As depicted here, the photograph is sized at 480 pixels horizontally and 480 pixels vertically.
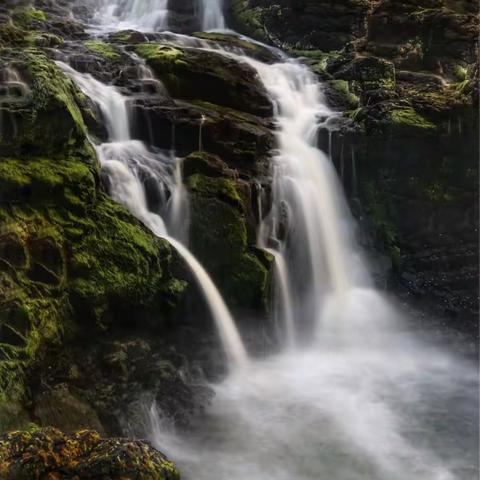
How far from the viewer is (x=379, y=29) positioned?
53.4 feet

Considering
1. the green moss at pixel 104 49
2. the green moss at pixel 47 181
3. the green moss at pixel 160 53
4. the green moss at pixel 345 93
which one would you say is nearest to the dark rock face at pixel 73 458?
the green moss at pixel 47 181

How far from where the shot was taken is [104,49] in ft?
45.8

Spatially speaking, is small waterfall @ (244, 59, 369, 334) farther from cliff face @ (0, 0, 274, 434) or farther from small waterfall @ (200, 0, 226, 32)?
small waterfall @ (200, 0, 226, 32)

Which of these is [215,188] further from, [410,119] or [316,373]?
[410,119]

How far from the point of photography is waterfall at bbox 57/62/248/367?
8462mm

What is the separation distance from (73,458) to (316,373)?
193 inches

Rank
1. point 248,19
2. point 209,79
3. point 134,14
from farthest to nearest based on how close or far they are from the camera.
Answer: point 134,14, point 248,19, point 209,79

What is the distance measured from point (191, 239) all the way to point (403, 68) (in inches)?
366

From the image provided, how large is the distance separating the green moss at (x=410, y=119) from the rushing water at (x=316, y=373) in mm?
1610

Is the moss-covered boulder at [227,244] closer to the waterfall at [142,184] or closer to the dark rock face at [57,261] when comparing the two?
the waterfall at [142,184]

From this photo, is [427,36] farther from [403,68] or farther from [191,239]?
[191,239]

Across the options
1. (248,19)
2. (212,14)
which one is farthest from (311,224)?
(212,14)

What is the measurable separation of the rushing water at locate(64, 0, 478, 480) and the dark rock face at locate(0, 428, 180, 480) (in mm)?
1638

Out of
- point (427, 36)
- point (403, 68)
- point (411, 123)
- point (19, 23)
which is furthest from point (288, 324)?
point (19, 23)
